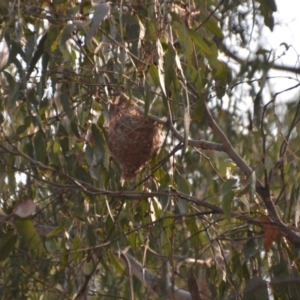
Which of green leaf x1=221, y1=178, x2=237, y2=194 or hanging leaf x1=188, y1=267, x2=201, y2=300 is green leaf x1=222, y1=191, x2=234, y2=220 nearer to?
green leaf x1=221, y1=178, x2=237, y2=194

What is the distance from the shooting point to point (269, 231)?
2547mm

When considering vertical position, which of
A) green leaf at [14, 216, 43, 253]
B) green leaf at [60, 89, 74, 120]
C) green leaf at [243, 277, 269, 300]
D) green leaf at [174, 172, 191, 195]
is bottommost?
green leaf at [243, 277, 269, 300]

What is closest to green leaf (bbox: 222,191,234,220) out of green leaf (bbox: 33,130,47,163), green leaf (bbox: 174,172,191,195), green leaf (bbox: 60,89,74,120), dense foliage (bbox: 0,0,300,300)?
dense foliage (bbox: 0,0,300,300)

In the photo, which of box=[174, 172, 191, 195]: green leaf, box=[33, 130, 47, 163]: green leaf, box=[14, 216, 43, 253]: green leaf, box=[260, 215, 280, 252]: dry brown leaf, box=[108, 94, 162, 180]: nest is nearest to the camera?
box=[14, 216, 43, 253]: green leaf

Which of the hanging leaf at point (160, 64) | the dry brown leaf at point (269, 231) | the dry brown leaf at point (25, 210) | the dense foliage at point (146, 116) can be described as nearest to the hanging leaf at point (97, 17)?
the dense foliage at point (146, 116)

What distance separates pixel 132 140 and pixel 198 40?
0.48 meters

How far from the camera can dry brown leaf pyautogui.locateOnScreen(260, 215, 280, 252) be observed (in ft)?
8.30

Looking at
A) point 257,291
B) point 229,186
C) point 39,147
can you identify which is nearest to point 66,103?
point 39,147

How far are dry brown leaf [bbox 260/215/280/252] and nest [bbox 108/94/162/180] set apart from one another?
1.56ft

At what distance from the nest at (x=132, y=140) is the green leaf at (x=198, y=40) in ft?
1.28

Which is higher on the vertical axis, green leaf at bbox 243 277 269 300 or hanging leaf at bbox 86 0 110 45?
hanging leaf at bbox 86 0 110 45

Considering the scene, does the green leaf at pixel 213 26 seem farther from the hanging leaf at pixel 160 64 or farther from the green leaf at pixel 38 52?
the green leaf at pixel 38 52

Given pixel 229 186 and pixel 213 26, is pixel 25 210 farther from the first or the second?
pixel 213 26

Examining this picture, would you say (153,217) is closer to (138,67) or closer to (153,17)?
(138,67)
